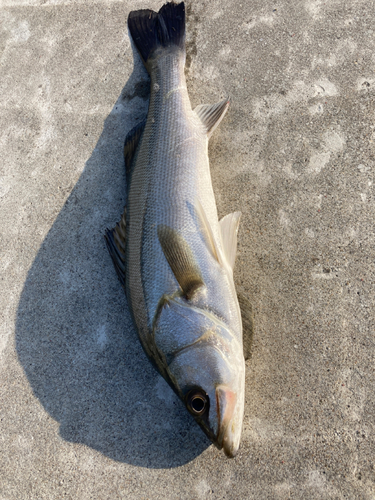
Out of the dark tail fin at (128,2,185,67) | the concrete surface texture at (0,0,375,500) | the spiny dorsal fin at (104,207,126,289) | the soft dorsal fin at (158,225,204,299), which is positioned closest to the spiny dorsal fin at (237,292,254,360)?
the concrete surface texture at (0,0,375,500)

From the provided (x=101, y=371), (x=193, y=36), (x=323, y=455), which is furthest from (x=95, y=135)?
(x=323, y=455)

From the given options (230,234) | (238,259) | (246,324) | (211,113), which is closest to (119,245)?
(230,234)

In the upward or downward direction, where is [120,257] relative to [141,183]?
downward

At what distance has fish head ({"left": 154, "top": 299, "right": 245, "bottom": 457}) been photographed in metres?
2.14

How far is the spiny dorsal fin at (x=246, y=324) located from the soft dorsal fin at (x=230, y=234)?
31 cm

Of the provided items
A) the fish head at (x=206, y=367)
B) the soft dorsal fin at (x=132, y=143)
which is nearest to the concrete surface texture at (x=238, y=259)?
the soft dorsal fin at (x=132, y=143)

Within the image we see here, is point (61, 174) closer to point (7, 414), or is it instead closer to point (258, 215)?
point (258, 215)

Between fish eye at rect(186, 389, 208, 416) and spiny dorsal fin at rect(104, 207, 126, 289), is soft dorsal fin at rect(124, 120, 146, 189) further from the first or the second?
fish eye at rect(186, 389, 208, 416)

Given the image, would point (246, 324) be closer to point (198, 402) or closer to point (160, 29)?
point (198, 402)

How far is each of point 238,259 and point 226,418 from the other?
1358 mm

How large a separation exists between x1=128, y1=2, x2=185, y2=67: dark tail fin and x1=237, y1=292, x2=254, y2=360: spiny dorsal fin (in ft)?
8.35

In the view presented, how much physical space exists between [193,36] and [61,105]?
1.62 metres

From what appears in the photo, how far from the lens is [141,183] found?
2773mm

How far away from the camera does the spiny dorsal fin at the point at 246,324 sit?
2.66 meters
